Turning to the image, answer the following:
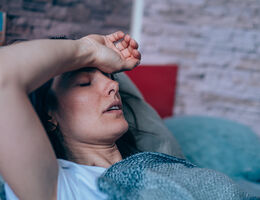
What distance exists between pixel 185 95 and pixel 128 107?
3.65ft

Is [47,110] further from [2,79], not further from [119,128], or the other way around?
[2,79]

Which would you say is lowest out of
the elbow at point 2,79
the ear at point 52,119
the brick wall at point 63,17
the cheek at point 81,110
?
the ear at point 52,119

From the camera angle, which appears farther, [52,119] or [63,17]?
[63,17]

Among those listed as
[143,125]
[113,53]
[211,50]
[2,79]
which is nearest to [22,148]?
[2,79]

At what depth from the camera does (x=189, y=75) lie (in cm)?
221

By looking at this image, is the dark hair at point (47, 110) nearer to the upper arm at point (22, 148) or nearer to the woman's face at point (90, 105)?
the woman's face at point (90, 105)

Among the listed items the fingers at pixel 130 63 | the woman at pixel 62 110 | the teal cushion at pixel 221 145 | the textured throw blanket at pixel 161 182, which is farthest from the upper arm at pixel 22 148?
the teal cushion at pixel 221 145

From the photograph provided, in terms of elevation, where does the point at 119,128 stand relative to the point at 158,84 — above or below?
above

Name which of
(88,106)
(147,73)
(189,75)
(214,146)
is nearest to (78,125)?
(88,106)

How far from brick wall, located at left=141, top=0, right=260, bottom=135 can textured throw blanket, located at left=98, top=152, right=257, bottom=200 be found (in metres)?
1.40

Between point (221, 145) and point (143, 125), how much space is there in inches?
20.6

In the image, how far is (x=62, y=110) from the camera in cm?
89

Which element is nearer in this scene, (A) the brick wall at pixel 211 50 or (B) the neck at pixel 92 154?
(B) the neck at pixel 92 154

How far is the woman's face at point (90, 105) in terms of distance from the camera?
85 centimetres
